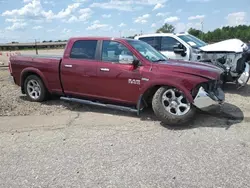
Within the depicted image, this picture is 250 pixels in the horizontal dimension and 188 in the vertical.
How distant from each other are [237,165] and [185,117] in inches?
65.2

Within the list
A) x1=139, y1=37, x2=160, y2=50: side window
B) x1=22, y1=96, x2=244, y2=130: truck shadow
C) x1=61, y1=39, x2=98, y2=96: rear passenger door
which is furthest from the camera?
x1=139, y1=37, x2=160, y2=50: side window

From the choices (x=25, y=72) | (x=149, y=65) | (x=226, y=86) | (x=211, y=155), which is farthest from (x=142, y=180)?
(x=226, y=86)

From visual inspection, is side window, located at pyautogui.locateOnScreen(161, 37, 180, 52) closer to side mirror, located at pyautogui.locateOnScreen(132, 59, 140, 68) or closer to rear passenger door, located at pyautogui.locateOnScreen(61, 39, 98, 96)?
rear passenger door, located at pyautogui.locateOnScreen(61, 39, 98, 96)

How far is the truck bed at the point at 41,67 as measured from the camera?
6836mm

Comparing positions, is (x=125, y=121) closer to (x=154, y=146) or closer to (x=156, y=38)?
(x=154, y=146)

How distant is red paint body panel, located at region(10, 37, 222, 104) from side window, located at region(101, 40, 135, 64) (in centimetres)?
9

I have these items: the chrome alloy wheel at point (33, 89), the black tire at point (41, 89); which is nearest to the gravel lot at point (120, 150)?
the black tire at point (41, 89)

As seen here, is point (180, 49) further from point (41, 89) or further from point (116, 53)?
point (41, 89)

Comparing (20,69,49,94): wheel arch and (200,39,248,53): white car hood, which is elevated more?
(200,39,248,53): white car hood

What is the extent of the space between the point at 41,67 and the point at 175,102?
3692 mm

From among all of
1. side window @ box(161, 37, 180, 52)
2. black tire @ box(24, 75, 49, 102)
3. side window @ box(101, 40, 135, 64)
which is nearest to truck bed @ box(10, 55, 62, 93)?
black tire @ box(24, 75, 49, 102)

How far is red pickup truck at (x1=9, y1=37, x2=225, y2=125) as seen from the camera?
5219 millimetres

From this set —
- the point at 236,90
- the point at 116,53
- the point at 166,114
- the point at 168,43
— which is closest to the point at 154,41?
the point at 168,43

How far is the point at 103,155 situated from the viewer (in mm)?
4109
